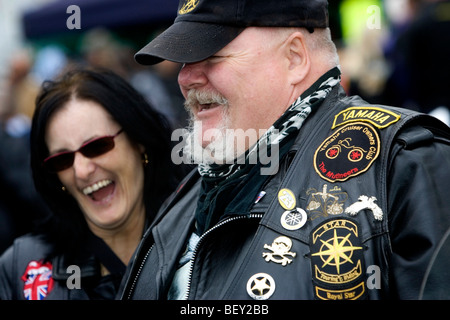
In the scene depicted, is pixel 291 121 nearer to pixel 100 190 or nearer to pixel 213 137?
pixel 213 137

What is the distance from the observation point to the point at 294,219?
219 centimetres

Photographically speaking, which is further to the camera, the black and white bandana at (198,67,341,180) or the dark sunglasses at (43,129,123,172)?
the dark sunglasses at (43,129,123,172)

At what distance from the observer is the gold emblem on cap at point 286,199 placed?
7.29ft

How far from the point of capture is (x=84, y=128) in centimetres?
345

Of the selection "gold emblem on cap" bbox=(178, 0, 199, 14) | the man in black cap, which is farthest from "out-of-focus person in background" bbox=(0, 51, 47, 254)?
"gold emblem on cap" bbox=(178, 0, 199, 14)

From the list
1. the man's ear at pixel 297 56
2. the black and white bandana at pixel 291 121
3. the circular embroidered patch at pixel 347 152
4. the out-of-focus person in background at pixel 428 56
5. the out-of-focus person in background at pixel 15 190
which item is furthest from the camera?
the out-of-focus person in background at pixel 428 56

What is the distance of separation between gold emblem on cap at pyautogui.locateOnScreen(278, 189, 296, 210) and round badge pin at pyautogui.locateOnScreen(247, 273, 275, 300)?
0.25 meters

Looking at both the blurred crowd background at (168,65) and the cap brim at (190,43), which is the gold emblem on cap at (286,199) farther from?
the blurred crowd background at (168,65)

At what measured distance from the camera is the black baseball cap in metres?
2.49

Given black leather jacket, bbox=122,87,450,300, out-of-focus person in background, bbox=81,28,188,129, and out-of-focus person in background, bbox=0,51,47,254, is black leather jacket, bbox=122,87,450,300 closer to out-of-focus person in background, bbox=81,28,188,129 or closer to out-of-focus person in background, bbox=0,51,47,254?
out-of-focus person in background, bbox=0,51,47,254

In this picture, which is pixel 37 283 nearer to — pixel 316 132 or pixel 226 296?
pixel 226 296

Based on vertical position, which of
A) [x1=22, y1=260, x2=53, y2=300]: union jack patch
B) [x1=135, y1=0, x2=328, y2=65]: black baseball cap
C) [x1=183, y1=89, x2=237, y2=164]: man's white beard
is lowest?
[x1=22, y1=260, x2=53, y2=300]: union jack patch

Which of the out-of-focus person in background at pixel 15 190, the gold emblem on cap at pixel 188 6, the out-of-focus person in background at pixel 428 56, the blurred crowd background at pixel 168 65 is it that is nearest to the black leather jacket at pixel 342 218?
the gold emblem on cap at pixel 188 6

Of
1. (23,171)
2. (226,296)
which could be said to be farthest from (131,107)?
(23,171)
